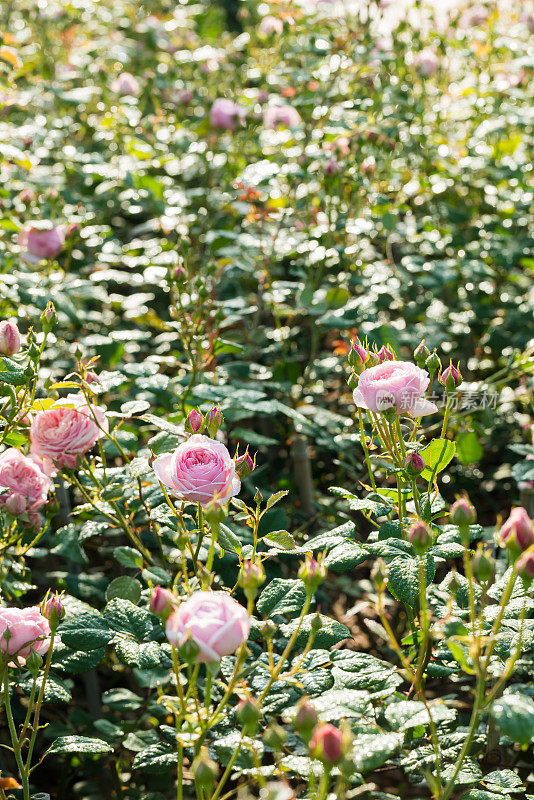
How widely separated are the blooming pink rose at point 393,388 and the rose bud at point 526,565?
0.31m

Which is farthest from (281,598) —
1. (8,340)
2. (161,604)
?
(8,340)

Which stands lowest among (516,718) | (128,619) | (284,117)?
(128,619)

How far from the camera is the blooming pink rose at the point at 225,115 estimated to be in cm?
262

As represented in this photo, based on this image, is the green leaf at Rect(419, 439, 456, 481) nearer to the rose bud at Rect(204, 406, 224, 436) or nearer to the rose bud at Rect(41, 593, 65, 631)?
the rose bud at Rect(204, 406, 224, 436)

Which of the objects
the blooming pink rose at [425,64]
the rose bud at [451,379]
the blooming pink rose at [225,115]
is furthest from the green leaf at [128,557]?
the blooming pink rose at [425,64]

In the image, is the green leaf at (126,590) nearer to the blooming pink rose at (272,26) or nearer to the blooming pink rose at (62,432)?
the blooming pink rose at (62,432)

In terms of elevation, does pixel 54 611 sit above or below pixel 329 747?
below

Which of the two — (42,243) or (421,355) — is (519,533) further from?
(42,243)

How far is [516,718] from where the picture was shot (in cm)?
88

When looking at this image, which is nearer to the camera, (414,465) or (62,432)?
(414,465)

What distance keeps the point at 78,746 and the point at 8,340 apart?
0.63 meters

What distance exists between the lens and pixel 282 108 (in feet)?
8.79

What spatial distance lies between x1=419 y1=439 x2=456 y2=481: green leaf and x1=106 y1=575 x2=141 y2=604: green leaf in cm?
55

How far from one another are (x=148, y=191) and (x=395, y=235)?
1.02 metres
